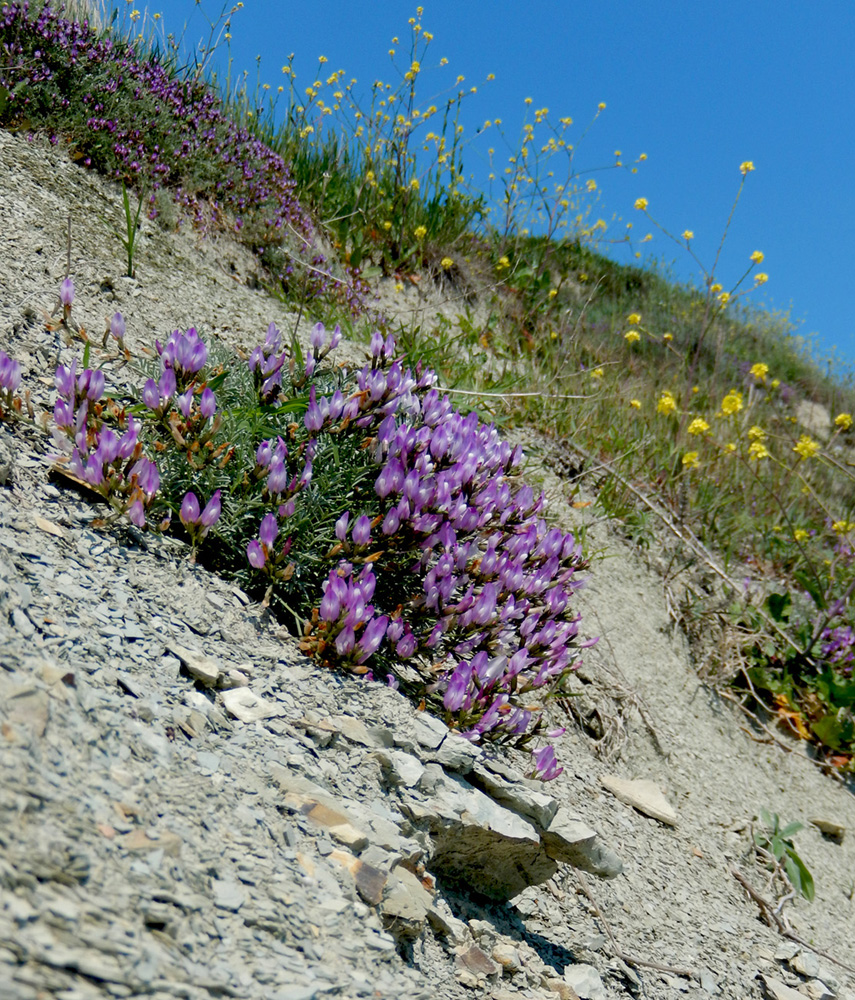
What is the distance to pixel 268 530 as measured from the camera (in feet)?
8.66

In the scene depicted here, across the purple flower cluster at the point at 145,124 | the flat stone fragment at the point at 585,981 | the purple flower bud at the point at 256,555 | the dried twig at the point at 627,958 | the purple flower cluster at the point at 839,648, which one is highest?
the purple flower cluster at the point at 145,124

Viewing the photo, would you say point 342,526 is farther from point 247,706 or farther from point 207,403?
point 247,706

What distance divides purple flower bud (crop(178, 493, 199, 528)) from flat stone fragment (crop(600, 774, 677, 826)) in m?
2.13

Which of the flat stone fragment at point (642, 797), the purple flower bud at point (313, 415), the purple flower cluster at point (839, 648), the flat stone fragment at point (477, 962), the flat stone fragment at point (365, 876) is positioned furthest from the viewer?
the purple flower cluster at point (839, 648)

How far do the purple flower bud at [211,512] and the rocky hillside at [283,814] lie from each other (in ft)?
0.45

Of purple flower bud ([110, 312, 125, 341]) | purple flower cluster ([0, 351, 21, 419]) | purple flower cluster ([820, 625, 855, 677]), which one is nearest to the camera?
purple flower cluster ([0, 351, 21, 419])

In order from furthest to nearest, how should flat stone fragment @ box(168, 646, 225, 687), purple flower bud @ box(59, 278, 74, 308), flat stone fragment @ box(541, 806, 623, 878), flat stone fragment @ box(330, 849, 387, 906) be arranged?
purple flower bud @ box(59, 278, 74, 308), flat stone fragment @ box(541, 806, 623, 878), flat stone fragment @ box(168, 646, 225, 687), flat stone fragment @ box(330, 849, 387, 906)

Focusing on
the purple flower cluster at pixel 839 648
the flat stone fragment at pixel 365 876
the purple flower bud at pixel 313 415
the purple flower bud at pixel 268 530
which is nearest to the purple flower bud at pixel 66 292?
the purple flower bud at pixel 313 415

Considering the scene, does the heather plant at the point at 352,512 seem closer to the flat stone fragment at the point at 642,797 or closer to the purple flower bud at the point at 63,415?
the purple flower bud at the point at 63,415

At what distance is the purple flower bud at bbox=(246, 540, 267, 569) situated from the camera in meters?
2.62

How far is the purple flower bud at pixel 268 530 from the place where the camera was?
2627mm

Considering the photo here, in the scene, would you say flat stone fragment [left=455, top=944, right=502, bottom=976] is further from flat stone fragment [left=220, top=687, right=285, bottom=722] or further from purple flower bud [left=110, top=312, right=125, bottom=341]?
purple flower bud [left=110, top=312, right=125, bottom=341]

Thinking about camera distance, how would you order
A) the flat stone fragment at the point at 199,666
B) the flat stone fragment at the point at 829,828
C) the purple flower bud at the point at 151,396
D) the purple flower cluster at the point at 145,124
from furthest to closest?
the purple flower cluster at the point at 145,124 < the flat stone fragment at the point at 829,828 < the purple flower bud at the point at 151,396 < the flat stone fragment at the point at 199,666

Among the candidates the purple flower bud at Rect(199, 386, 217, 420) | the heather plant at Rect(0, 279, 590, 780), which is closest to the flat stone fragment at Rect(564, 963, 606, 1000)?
the heather plant at Rect(0, 279, 590, 780)
